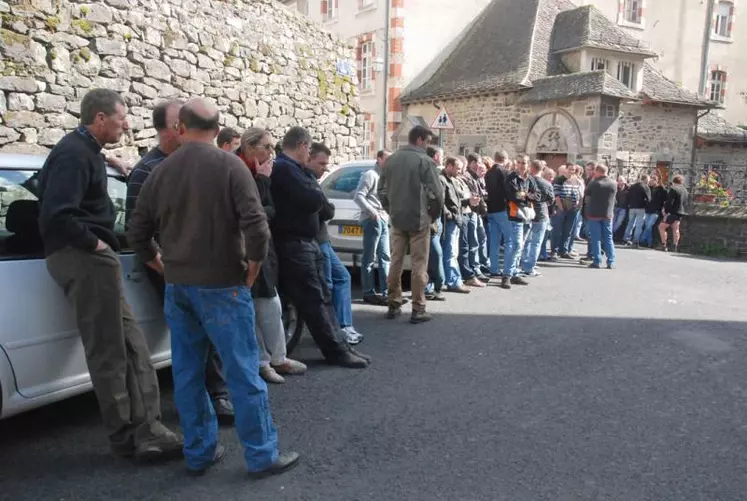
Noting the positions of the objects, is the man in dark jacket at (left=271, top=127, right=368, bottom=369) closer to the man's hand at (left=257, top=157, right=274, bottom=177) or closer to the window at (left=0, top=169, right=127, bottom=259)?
the man's hand at (left=257, top=157, right=274, bottom=177)

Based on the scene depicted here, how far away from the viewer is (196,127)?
10.9ft

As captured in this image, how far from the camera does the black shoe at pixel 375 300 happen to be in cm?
800

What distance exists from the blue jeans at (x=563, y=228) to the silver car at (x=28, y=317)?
35.5 ft

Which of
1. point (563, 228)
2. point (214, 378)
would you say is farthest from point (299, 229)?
point (563, 228)

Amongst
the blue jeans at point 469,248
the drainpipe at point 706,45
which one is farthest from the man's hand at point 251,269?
the drainpipe at point 706,45

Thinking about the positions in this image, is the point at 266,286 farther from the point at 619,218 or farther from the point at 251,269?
the point at 619,218

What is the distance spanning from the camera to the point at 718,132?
84.1 ft

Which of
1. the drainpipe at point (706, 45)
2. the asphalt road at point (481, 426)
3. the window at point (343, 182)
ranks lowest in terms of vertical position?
the asphalt road at point (481, 426)

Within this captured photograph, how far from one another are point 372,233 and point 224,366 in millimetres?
4521

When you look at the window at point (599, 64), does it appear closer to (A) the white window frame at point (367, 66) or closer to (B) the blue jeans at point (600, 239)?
(A) the white window frame at point (367, 66)

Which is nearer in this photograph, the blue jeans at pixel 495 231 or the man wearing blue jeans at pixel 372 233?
the man wearing blue jeans at pixel 372 233

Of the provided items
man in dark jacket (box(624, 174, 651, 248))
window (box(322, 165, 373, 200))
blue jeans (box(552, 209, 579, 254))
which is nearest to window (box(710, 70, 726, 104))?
man in dark jacket (box(624, 174, 651, 248))

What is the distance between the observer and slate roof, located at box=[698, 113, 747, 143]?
82.8 feet

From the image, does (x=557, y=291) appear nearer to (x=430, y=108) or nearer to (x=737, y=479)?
(x=737, y=479)
